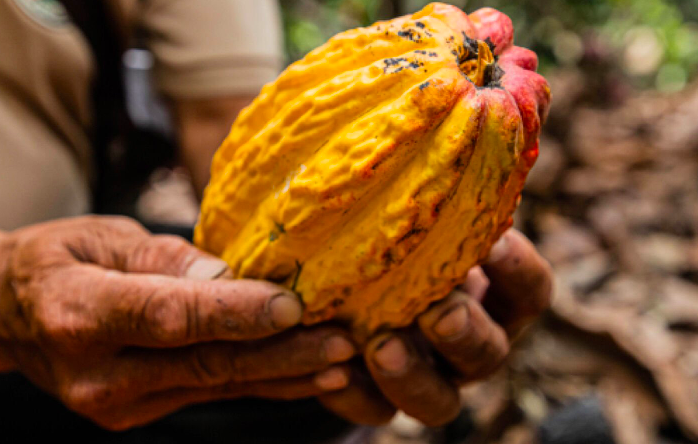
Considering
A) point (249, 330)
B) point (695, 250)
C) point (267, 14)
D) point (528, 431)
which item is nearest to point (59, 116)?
point (267, 14)

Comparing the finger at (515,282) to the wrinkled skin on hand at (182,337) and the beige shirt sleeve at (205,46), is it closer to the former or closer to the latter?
the wrinkled skin on hand at (182,337)

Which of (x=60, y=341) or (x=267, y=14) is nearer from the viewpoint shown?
(x=60, y=341)

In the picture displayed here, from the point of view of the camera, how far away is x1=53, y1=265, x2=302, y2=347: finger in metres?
0.77

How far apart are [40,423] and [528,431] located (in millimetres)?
1288

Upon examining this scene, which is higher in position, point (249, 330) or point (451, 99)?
point (451, 99)

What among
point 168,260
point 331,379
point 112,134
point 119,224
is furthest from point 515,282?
point 112,134

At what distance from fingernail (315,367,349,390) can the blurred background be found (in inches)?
31.2

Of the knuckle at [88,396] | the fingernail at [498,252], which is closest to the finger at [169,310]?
the knuckle at [88,396]

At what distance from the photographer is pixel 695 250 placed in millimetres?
2139

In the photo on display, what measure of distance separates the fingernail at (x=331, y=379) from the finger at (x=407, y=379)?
52 mm

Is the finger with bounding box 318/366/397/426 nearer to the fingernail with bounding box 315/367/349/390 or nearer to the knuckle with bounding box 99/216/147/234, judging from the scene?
the fingernail with bounding box 315/367/349/390

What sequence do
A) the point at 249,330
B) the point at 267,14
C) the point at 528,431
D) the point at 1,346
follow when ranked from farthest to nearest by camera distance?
the point at 267,14, the point at 528,431, the point at 1,346, the point at 249,330

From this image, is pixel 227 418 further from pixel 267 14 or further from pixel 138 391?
pixel 267 14

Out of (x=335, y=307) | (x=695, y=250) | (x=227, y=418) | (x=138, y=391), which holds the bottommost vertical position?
(x=695, y=250)
